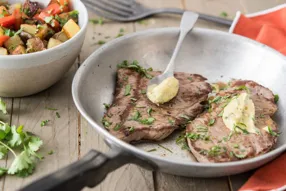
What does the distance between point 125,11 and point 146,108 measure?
4.23 ft

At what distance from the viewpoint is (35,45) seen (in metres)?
2.65

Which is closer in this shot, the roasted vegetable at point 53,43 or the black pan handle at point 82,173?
the black pan handle at point 82,173

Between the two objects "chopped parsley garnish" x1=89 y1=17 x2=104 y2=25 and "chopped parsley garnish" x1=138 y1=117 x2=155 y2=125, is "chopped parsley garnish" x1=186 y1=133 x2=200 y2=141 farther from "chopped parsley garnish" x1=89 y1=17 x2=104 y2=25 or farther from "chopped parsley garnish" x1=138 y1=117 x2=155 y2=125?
"chopped parsley garnish" x1=89 y1=17 x2=104 y2=25

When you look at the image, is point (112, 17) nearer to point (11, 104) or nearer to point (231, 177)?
point (11, 104)

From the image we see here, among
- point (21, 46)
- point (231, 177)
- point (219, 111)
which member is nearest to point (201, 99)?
point (219, 111)

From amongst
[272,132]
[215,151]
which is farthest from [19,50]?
[272,132]

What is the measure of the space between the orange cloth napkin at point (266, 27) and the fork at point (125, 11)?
0.19 m

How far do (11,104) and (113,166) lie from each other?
1.01 m

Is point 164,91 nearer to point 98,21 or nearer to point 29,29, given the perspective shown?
point 29,29

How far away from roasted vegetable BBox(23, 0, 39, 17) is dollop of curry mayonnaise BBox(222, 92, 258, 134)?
126 centimetres

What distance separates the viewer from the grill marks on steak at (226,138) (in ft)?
7.43

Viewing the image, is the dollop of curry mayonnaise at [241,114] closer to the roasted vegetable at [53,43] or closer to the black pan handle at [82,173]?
the black pan handle at [82,173]

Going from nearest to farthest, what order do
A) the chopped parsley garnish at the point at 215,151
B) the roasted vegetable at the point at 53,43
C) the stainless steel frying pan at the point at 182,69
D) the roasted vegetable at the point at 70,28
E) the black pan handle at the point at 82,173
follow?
the black pan handle at the point at 82,173 → the stainless steel frying pan at the point at 182,69 → the chopped parsley garnish at the point at 215,151 → the roasted vegetable at the point at 53,43 → the roasted vegetable at the point at 70,28

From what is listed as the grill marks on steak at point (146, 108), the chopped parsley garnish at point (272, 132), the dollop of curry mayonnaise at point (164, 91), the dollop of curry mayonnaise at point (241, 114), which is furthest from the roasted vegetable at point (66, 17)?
the chopped parsley garnish at point (272, 132)
